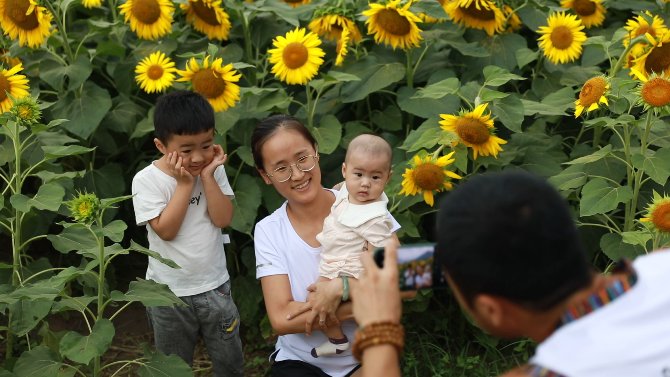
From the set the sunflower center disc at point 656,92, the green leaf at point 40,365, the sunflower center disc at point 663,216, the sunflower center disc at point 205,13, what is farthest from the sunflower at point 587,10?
the green leaf at point 40,365

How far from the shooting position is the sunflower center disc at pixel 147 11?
4.13 m

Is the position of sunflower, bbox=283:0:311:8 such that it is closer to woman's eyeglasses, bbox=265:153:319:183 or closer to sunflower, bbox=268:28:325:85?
sunflower, bbox=268:28:325:85

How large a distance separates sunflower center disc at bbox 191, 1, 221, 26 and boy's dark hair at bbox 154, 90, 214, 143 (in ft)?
4.11

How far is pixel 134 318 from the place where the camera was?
4.29m

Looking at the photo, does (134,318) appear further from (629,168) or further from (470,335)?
(629,168)

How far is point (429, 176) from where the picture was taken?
3312 mm

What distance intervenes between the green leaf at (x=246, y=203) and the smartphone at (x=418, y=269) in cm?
179

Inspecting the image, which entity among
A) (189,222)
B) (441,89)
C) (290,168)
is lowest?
(189,222)

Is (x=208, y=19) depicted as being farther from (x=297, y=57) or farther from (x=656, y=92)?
(x=656, y=92)

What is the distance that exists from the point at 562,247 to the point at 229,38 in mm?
3112

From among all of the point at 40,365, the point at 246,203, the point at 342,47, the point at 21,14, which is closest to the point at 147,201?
the point at 40,365

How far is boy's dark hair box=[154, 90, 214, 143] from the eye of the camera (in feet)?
9.85

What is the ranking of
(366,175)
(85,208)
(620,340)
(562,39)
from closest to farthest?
(620,340)
(85,208)
(366,175)
(562,39)

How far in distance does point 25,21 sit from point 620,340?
10.2 ft
